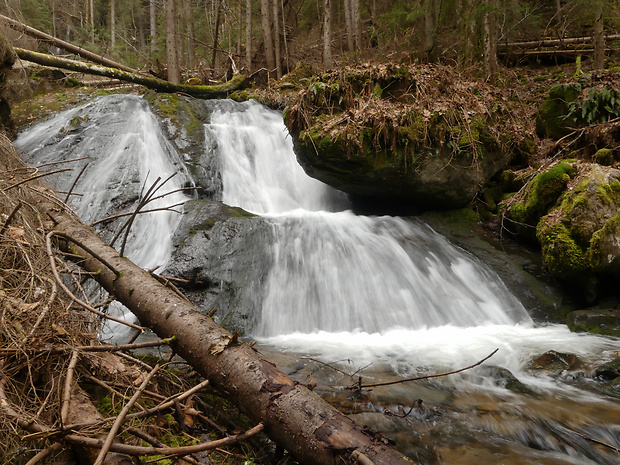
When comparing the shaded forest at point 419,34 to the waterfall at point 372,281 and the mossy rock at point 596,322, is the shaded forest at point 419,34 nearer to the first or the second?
the waterfall at point 372,281

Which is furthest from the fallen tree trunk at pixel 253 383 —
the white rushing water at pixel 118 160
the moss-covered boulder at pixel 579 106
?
the moss-covered boulder at pixel 579 106

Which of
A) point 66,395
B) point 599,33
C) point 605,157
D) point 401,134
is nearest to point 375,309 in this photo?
point 401,134

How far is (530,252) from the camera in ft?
24.0

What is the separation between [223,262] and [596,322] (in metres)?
5.92

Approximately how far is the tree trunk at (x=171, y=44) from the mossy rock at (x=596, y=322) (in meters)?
13.7

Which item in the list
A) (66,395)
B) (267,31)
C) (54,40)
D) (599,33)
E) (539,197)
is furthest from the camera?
(267,31)

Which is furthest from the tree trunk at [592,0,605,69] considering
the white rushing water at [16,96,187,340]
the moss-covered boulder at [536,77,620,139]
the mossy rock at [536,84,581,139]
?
the white rushing water at [16,96,187,340]

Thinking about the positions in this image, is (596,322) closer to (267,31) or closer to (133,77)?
(133,77)

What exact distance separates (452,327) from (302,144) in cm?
473

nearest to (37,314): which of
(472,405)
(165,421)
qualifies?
(165,421)

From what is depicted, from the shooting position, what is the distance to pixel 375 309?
19.7 feet

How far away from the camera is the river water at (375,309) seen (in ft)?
10.0

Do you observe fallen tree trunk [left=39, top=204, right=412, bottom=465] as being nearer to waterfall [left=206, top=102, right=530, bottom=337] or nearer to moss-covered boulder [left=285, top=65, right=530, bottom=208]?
waterfall [left=206, top=102, right=530, bottom=337]

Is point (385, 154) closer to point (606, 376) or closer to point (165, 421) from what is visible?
point (606, 376)
